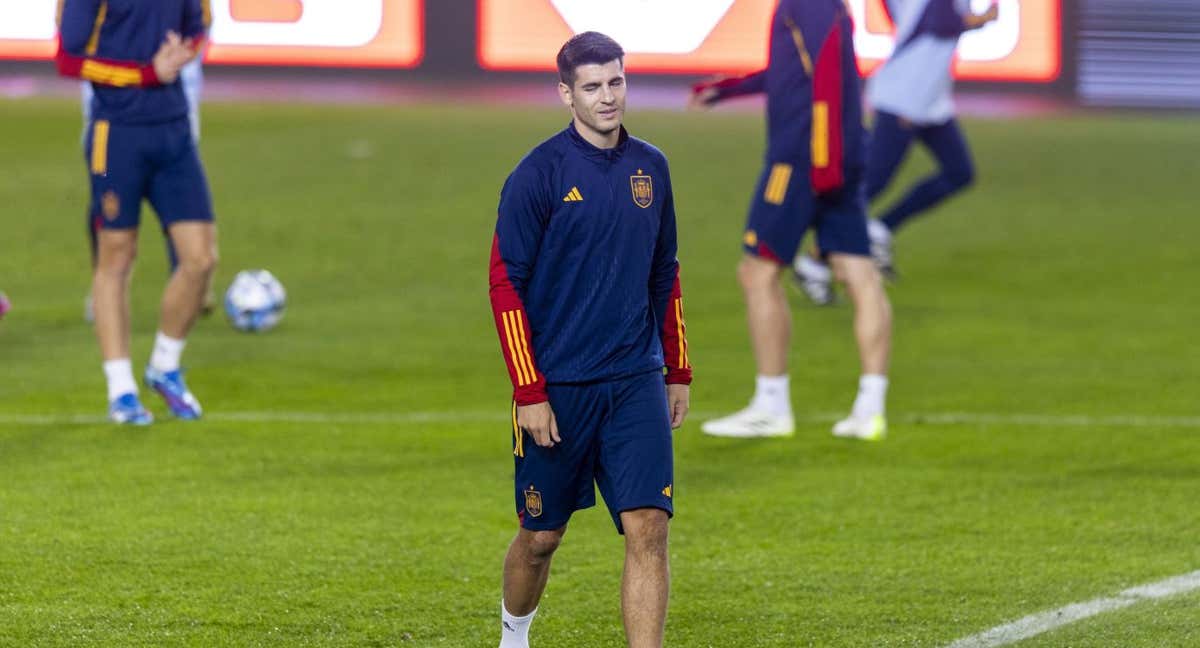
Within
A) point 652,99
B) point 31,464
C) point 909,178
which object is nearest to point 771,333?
point 31,464

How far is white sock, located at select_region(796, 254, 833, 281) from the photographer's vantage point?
39.0ft

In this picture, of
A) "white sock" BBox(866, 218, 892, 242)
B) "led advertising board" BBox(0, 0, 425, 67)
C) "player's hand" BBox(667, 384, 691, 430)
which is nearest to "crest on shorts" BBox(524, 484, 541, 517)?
"player's hand" BBox(667, 384, 691, 430)

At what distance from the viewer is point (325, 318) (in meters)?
11.3

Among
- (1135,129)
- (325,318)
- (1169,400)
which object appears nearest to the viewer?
(1169,400)

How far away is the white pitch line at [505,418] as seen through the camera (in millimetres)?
8398

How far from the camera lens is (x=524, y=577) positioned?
4.83 metres

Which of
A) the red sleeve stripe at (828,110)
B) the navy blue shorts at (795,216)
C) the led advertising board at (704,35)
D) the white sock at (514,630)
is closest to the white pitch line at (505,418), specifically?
the navy blue shorts at (795,216)

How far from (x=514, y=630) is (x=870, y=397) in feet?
11.6

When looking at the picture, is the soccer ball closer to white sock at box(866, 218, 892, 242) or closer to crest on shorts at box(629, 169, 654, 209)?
white sock at box(866, 218, 892, 242)

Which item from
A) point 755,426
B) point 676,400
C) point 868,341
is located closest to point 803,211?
point 868,341

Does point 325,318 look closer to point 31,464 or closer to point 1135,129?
point 31,464

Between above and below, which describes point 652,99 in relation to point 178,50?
below

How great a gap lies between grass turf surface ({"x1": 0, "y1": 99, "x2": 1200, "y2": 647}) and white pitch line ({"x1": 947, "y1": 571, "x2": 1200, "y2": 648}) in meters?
0.07

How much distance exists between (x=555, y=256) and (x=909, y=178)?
13263 mm
